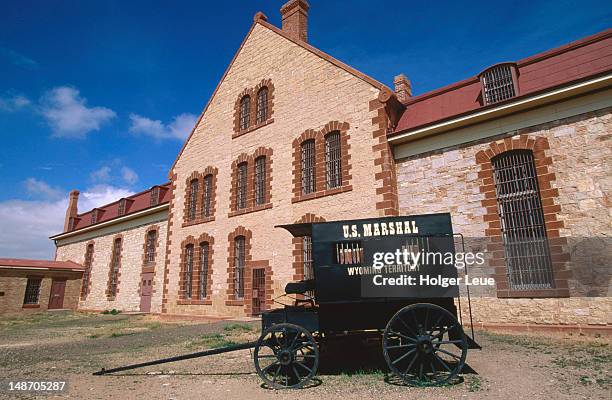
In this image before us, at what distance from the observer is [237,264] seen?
1658cm

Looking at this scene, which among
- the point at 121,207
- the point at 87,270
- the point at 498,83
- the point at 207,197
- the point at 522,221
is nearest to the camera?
the point at 522,221

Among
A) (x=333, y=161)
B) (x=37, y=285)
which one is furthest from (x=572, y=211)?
(x=37, y=285)

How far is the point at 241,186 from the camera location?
57.2 ft

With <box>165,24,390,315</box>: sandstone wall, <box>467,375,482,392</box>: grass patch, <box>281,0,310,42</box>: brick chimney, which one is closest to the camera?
<box>467,375,482,392</box>: grass patch

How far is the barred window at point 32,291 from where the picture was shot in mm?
27797

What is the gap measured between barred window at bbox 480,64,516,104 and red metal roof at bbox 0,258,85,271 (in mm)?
29992

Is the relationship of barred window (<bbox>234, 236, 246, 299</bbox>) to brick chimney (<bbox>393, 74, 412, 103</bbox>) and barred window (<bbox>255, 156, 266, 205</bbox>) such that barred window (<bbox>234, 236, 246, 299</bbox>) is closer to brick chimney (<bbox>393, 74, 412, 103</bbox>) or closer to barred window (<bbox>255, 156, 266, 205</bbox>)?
barred window (<bbox>255, 156, 266, 205</bbox>)

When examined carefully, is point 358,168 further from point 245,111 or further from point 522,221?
point 245,111

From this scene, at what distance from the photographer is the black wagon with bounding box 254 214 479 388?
19.4ft

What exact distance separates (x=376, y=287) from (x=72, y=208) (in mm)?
36888

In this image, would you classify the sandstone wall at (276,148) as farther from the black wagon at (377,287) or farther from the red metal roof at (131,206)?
the black wagon at (377,287)

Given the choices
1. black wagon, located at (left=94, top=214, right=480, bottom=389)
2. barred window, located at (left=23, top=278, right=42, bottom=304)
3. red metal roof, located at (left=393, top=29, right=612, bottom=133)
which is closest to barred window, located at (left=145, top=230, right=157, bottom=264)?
barred window, located at (left=23, top=278, right=42, bottom=304)

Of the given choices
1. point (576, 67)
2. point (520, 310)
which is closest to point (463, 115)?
point (576, 67)

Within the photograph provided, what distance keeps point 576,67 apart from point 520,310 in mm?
6717
